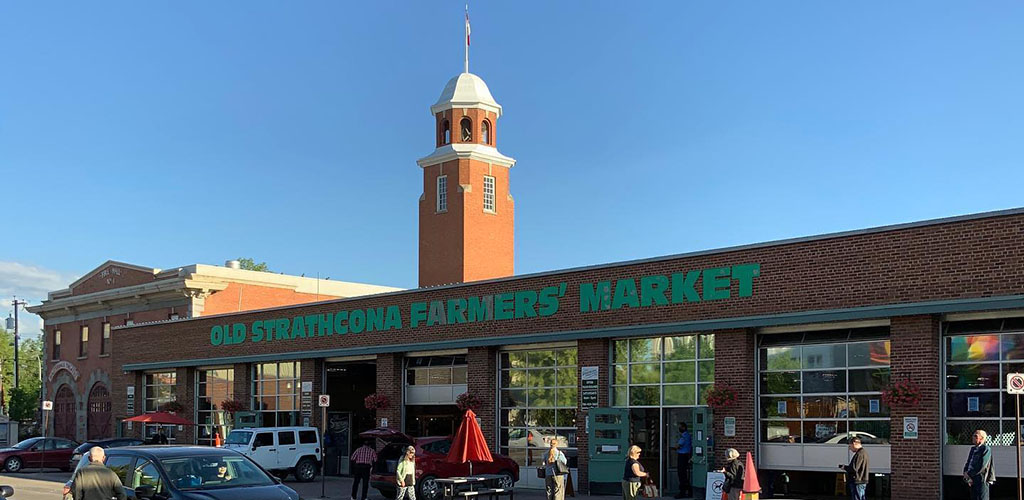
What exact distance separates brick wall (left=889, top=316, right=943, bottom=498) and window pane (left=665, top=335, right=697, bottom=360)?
17.4 feet

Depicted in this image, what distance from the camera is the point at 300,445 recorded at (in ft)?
113

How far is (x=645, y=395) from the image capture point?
27.2 metres

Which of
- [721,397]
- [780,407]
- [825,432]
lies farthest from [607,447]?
[825,432]

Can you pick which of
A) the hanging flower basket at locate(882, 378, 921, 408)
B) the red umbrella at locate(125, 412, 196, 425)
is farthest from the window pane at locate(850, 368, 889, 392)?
the red umbrella at locate(125, 412, 196, 425)

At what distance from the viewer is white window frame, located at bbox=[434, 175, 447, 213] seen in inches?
2336

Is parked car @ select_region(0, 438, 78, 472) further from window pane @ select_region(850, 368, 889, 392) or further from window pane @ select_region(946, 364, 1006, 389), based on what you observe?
window pane @ select_region(946, 364, 1006, 389)

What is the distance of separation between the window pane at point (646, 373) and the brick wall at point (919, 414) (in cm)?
637

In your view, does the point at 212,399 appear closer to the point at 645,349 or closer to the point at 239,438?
the point at 239,438

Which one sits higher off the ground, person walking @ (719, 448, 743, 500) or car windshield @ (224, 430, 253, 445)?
person walking @ (719, 448, 743, 500)

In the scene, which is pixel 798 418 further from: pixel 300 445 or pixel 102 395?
pixel 102 395

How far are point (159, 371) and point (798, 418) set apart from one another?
103ft

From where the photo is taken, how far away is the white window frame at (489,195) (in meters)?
59.6

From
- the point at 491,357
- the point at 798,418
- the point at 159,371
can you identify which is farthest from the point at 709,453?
the point at 159,371

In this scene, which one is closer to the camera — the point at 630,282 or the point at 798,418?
the point at 798,418
